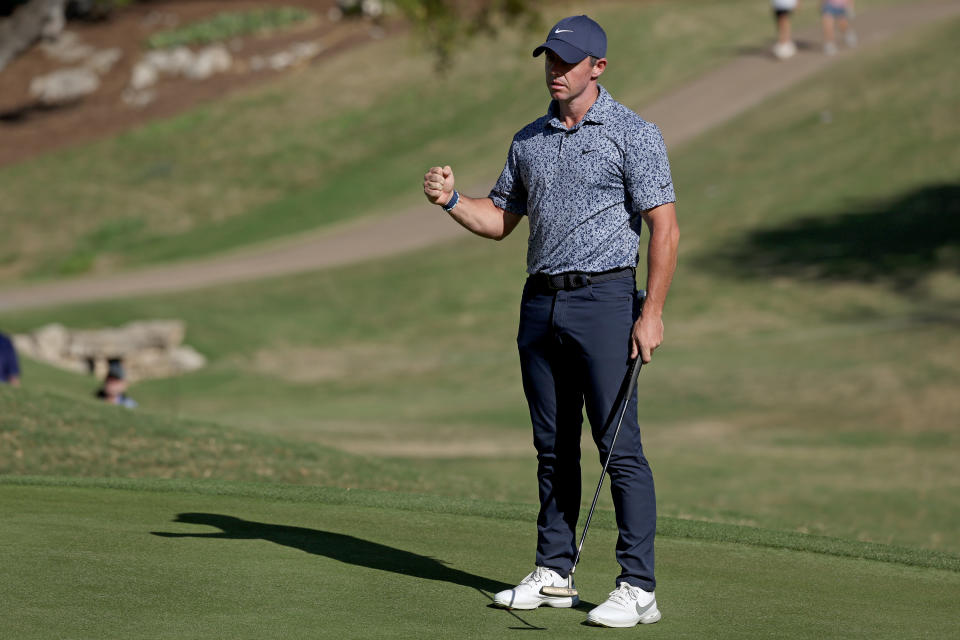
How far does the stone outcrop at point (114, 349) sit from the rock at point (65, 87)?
19585 millimetres

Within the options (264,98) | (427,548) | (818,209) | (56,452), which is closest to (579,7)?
(264,98)

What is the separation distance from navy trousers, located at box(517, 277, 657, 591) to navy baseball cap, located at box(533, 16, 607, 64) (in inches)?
33.0

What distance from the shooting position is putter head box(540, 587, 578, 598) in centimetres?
498

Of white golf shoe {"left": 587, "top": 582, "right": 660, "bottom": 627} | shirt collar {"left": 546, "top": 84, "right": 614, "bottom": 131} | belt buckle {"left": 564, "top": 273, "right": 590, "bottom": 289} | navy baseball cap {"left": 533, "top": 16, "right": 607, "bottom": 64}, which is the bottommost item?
white golf shoe {"left": 587, "top": 582, "right": 660, "bottom": 627}

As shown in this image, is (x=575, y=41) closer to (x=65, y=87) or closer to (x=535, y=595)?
(x=535, y=595)

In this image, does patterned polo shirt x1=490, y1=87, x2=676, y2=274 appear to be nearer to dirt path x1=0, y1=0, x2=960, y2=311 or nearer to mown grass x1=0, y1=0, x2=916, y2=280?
dirt path x1=0, y1=0, x2=960, y2=311

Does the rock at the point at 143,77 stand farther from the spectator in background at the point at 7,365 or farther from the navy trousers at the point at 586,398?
the navy trousers at the point at 586,398

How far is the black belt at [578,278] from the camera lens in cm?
493

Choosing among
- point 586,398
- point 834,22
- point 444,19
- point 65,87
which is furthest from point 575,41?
point 65,87

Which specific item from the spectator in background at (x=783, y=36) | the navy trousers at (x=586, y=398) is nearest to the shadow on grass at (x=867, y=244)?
the spectator in background at (x=783, y=36)

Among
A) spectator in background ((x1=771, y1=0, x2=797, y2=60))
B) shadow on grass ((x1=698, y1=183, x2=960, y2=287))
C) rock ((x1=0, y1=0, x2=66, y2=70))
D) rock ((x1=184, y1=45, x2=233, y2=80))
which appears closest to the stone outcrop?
rock ((x1=0, y1=0, x2=66, y2=70))

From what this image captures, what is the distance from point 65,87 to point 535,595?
36190 mm

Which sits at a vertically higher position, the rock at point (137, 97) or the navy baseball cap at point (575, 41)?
the rock at point (137, 97)

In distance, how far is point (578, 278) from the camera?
493cm
